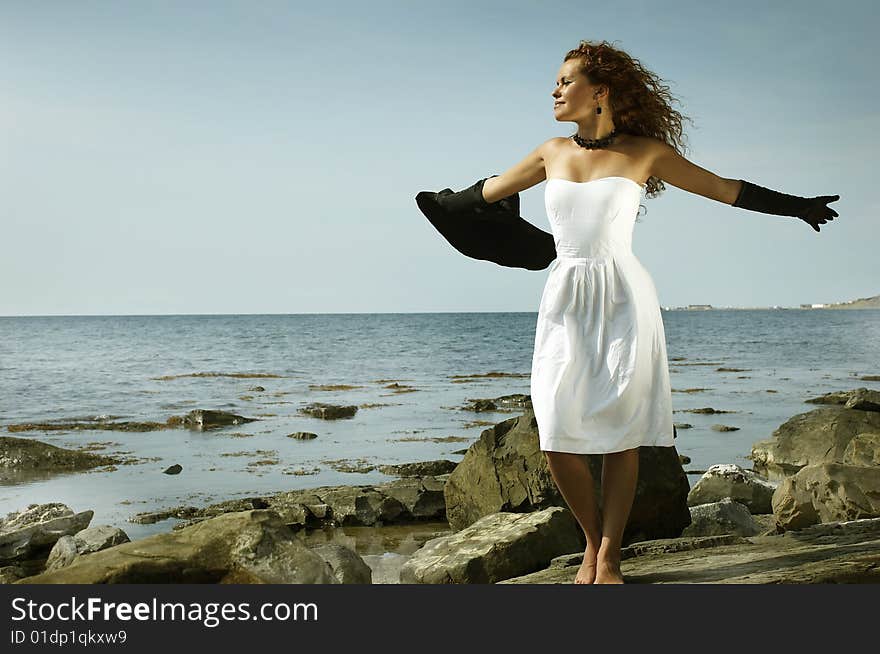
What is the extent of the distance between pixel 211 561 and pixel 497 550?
68.9 inches

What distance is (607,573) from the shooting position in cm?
347

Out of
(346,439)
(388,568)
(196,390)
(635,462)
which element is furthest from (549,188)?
(196,390)

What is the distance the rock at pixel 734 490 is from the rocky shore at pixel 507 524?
0.01 m

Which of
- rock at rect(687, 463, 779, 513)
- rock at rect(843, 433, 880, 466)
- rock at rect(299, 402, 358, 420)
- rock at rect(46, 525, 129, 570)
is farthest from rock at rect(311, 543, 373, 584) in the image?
rock at rect(299, 402, 358, 420)

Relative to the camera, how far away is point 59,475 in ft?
34.2

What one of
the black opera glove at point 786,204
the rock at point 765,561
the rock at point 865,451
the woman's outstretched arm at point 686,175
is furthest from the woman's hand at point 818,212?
the rock at point 865,451

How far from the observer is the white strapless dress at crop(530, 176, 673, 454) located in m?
3.43

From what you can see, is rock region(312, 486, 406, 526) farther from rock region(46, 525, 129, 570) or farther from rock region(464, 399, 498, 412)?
rock region(464, 399, 498, 412)

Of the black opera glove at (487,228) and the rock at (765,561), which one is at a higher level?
the black opera glove at (487,228)

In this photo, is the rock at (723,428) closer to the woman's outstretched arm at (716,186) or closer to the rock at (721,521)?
the rock at (721,521)

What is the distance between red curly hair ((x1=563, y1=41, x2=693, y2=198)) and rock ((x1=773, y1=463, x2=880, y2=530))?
2.88m

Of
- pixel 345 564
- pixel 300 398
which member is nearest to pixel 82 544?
pixel 345 564

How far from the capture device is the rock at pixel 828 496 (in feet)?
18.0

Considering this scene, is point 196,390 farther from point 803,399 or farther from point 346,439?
point 803,399
